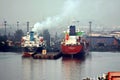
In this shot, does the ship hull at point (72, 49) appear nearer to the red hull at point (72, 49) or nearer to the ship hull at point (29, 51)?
the red hull at point (72, 49)

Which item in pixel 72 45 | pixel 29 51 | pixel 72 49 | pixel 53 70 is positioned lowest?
pixel 53 70

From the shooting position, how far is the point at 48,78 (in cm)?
1611

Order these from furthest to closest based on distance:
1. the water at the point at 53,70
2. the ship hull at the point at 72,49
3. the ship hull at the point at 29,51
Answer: the ship hull at the point at 29,51
the ship hull at the point at 72,49
the water at the point at 53,70

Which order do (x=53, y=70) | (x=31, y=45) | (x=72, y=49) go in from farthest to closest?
(x=31, y=45), (x=72, y=49), (x=53, y=70)

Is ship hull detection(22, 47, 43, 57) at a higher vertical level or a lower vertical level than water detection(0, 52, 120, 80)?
higher

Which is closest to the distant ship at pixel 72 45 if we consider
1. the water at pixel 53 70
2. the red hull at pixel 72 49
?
the red hull at pixel 72 49

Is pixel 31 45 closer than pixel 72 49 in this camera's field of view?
No

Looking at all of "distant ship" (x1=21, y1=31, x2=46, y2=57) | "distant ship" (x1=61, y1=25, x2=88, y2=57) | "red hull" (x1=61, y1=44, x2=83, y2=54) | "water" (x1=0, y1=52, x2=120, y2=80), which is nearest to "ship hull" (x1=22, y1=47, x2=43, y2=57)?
"distant ship" (x1=21, y1=31, x2=46, y2=57)

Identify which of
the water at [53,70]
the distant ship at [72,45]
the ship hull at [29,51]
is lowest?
the water at [53,70]

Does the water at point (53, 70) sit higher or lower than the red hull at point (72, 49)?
lower

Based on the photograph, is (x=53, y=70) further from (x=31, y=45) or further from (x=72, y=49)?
(x=31, y=45)

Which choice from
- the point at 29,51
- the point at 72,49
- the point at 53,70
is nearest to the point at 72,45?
the point at 72,49

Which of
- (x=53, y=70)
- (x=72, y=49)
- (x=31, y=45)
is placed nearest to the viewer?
(x=53, y=70)

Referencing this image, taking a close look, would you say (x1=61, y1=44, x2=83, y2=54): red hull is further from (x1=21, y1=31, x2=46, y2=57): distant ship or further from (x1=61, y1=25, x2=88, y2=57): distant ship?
(x1=21, y1=31, x2=46, y2=57): distant ship
